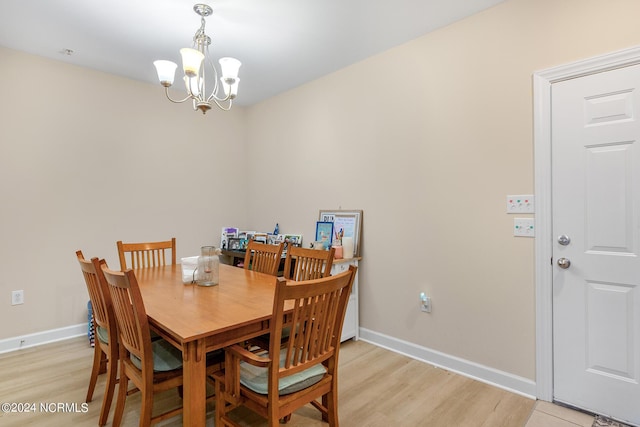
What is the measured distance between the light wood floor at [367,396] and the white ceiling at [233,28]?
8.43 feet

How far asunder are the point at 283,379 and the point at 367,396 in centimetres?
98

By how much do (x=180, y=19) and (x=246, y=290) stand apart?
1974mm

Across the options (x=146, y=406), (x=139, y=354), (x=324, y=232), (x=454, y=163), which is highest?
A: (x=454, y=163)

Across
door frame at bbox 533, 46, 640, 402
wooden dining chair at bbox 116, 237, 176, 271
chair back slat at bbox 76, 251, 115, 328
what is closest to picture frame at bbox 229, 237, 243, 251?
wooden dining chair at bbox 116, 237, 176, 271

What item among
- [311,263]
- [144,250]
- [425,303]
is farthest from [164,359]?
[425,303]

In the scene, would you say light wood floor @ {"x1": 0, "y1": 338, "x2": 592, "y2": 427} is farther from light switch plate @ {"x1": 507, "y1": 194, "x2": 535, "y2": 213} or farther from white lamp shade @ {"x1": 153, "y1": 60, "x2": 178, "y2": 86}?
white lamp shade @ {"x1": 153, "y1": 60, "x2": 178, "y2": 86}

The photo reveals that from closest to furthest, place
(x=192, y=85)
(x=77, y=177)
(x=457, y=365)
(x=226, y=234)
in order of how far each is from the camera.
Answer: (x=192, y=85), (x=457, y=365), (x=77, y=177), (x=226, y=234)

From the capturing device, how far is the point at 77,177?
3.17 meters

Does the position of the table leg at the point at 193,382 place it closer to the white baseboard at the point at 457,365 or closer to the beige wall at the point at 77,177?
the white baseboard at the point at 457,365

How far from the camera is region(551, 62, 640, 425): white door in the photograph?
5.89 feet

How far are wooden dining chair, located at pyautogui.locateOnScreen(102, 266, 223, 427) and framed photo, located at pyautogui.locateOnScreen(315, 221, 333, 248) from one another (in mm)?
1762

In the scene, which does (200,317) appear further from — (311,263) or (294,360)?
(311,263)

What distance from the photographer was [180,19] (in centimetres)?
236

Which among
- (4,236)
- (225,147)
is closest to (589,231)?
(225,147)
